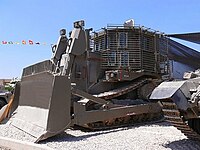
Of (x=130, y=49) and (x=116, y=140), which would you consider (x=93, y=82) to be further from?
(x=116, y=140)

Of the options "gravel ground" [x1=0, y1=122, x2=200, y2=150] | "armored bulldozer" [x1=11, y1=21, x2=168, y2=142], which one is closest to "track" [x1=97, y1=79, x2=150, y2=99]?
"armored bulldozer" [x1=11, y1=21, x2=168, y2=142]

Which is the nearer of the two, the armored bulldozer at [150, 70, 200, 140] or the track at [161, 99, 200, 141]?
the armored bulldozer at [150, 70, 200, 140]

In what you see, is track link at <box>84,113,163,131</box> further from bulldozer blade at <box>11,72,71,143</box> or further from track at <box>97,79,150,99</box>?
bulldozer blade at <box>11,72,71,143</box>

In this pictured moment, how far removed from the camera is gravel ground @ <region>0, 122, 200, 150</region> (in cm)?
648

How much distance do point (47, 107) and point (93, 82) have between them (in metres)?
3.50

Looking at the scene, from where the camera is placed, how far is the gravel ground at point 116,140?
648 centimetres

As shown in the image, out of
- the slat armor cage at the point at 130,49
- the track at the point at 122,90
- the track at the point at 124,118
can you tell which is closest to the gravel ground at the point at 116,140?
the track at the point at 124,118

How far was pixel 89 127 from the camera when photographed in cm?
907

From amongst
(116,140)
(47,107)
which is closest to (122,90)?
Result: (47,107)

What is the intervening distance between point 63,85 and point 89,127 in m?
1.75

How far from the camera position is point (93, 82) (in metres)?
11.4

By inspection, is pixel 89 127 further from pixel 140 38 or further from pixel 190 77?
pixel 140 38

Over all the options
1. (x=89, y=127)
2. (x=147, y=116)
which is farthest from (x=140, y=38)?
(x=89, y=127)

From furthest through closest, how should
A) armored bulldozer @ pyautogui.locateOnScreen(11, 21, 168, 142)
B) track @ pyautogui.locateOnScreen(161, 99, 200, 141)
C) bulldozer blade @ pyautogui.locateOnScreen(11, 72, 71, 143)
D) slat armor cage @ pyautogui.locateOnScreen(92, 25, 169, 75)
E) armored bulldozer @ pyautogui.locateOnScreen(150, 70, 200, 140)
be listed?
1. slat armor cage @ pyautogui.locateOnScreen(92, 25, 169, 75)
2. armored bulldozer @ pyautogui.locateOnScreen(11, 21, 168, 142)
3. bulldozer blade @ pyautogui.locateOnScreen(11, 72, 71, 143)
4. track @ pyautogui.locateOnScreen(161, 99, 200, 141)
5. armored bulldozer @ pyautogui.locateOnScreen(150, 70, 200, 140)
